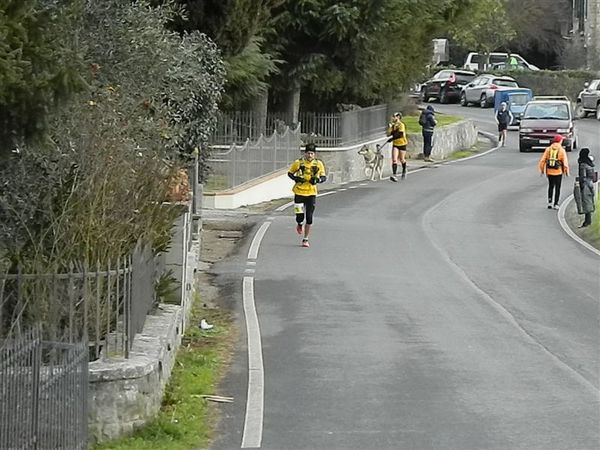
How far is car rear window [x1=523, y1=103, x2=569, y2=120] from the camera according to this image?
44.1 meters

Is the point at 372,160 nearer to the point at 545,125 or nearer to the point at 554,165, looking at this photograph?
the point at 554,165

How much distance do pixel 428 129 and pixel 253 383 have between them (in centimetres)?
2819

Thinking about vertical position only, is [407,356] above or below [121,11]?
below

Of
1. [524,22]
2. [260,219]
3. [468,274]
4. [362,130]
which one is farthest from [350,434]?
[524,22]

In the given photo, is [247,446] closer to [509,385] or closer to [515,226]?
[509,385]

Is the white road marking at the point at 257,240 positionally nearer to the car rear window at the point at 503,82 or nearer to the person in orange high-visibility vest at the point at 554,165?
the person in orange high-visibility vest at the point at 554,165

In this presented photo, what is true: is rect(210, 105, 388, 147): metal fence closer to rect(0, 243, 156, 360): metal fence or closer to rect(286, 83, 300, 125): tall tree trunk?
rect(286, 83, 300, 125): tall tree trunk

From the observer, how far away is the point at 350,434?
31.5 feet

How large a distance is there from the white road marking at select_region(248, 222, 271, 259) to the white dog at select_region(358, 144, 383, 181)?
1140 centimetres

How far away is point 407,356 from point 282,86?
868 inches

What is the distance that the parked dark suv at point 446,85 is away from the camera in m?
66.7

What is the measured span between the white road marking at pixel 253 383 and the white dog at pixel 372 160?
19320 mm

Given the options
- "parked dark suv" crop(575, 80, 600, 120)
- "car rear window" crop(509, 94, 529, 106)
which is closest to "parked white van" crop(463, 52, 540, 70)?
"parked dark suv" crop(575, 80, 600, 120)

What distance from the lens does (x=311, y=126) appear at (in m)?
35.4
